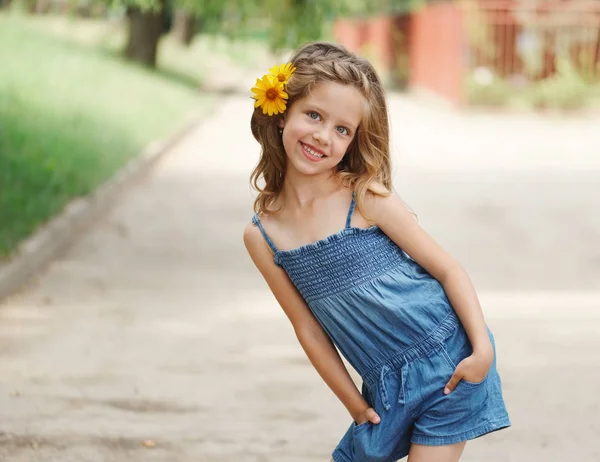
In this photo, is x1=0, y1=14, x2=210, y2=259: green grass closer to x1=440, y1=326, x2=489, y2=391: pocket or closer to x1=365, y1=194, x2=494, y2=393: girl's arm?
x1=365, y1=194, x2=494, y2=393: girl's arm

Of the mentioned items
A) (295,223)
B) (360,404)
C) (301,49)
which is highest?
(301,49)

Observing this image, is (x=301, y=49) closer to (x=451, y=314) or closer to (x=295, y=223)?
(x=295, y=223)

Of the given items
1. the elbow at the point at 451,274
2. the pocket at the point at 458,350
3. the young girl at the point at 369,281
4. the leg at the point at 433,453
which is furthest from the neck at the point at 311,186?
the leg at the point at 433,453

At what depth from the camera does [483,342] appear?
8.98 feet

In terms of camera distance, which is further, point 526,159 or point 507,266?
point 526,159

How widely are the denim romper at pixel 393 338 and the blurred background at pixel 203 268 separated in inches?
49.2

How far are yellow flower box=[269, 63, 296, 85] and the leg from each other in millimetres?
980

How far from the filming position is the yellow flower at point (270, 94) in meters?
2.81

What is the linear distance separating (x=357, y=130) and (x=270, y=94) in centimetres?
24

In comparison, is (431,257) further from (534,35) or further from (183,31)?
(183,31)

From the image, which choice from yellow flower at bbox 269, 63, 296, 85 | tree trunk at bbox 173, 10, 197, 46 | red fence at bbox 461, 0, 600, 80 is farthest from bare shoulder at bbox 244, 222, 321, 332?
tree trunk at bbox 173, 10, 197, 46

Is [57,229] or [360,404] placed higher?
[360,404]

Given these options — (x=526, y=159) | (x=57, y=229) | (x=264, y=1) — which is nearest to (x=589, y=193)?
(x=526, y=159)

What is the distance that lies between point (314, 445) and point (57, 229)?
184 inches
